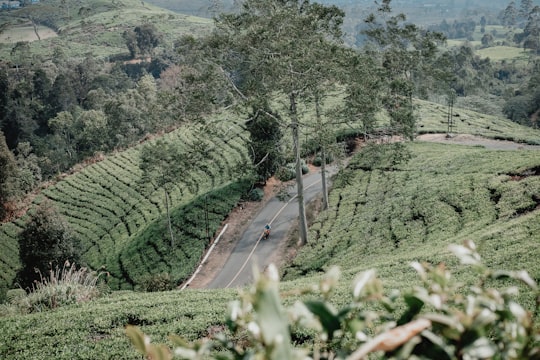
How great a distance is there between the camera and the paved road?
67.2 ft

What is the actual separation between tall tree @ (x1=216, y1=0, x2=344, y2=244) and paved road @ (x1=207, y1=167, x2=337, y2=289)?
4.15 metres

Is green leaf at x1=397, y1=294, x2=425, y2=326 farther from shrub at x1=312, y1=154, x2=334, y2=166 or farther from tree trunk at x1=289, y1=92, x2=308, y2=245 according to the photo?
shrub at x1=312, y1=154, x2=334, y2=166

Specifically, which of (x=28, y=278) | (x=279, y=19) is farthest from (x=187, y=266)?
(x=279, y=19)

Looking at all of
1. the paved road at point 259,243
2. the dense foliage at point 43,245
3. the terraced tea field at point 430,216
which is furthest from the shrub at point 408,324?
the dense foliage at point 43,245

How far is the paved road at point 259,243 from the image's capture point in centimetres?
2048

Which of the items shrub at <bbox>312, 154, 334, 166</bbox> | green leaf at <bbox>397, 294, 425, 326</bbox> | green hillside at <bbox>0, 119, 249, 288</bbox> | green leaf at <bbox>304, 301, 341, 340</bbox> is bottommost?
green hillside at <bbox>0, 119, 249, 288</bbox>

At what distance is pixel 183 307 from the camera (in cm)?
811

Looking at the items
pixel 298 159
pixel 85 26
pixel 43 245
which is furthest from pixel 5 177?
pixel 85 26

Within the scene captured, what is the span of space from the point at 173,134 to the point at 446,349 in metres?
39.2

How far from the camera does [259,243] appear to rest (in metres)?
23.0

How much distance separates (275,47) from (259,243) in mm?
10719

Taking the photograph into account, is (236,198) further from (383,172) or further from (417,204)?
(417,204)

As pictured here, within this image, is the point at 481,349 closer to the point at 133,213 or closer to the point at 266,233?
the point at 266,233

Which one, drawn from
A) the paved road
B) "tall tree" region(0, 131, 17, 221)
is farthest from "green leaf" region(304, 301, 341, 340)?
"tall tree" region(0, 131, 17, 221)
